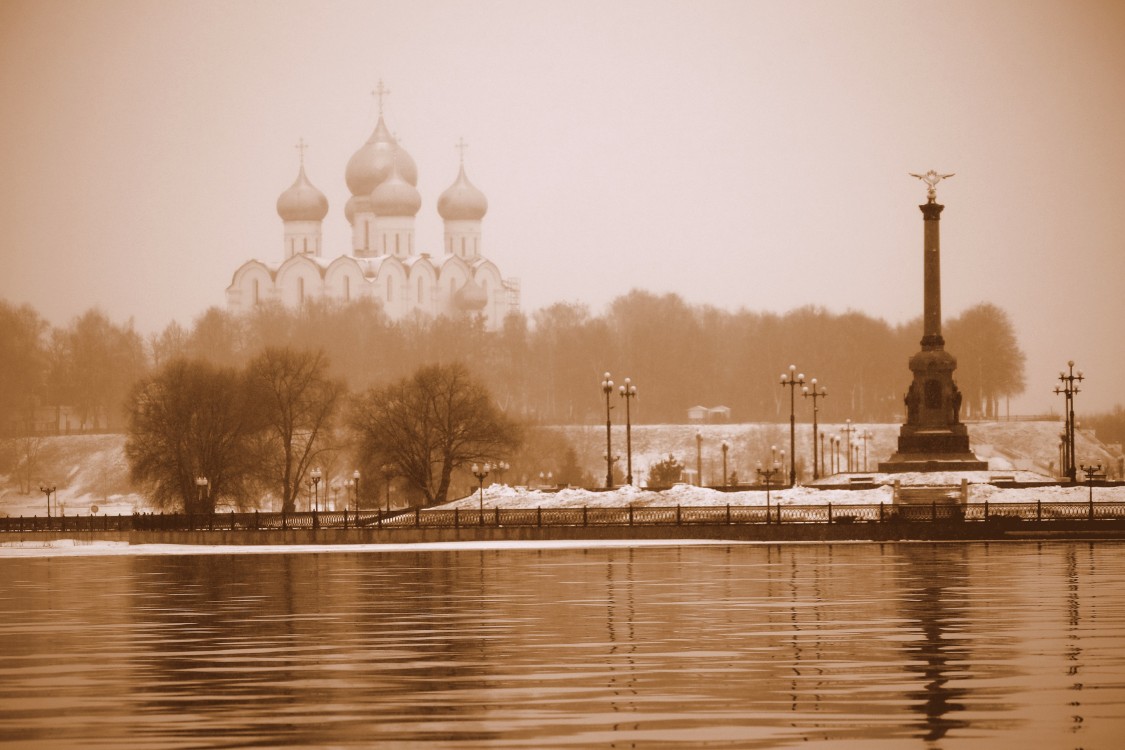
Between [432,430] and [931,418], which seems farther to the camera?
[432,430]

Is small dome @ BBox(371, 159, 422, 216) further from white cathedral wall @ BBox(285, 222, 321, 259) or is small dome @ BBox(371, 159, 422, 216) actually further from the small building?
the small building

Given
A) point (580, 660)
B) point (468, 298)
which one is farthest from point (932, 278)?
point (468, 298)

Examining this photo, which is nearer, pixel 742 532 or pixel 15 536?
pixel 742 532

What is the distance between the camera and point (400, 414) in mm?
78125

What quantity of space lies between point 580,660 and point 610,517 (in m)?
38.0

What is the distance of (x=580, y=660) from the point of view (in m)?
22.9

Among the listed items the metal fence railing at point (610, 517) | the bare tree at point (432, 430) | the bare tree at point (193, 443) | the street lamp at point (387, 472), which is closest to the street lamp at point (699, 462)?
the bare tree at point (432, 430)

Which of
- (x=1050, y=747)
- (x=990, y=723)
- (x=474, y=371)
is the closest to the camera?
(x=1050, y=747)

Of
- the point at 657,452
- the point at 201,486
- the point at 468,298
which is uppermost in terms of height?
the point at 468,298

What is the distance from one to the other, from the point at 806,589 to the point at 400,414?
1779 inches

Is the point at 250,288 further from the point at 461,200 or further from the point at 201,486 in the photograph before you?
the point at 201,486

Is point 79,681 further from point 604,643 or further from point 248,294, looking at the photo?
point 248,294

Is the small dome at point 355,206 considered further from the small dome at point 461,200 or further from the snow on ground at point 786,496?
the snow on ground at point 786,496

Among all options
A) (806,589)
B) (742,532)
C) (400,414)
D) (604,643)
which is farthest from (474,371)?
(604,643)
